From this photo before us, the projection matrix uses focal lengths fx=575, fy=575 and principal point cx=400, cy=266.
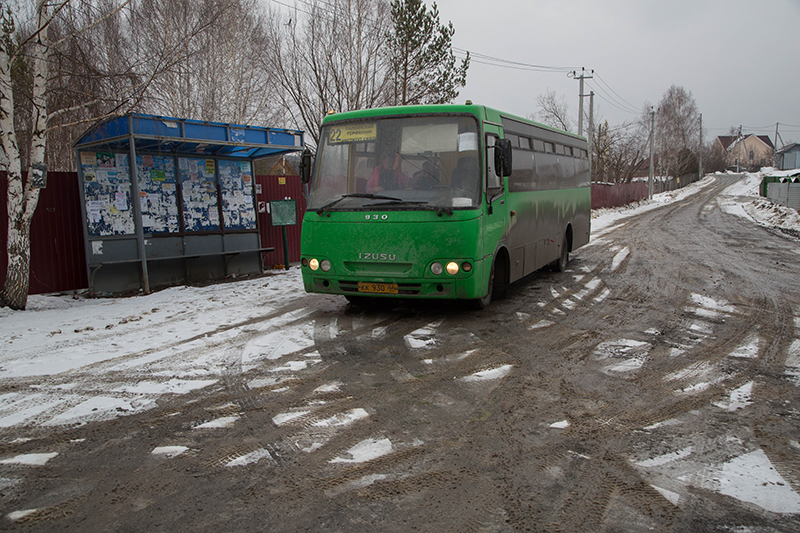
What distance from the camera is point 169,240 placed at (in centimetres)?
1147

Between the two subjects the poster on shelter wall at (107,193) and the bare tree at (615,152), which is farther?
the bare tree at (615,152)

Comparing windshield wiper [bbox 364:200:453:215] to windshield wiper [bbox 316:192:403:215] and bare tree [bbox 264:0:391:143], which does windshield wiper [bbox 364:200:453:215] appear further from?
bare tree [bbox 264:0:391:143]

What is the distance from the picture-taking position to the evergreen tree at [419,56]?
1002 inches

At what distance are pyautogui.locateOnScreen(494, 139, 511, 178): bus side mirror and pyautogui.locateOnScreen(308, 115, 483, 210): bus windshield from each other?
13.6 inches

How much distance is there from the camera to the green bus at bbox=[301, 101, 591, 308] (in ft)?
23.2

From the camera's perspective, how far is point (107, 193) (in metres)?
10.3

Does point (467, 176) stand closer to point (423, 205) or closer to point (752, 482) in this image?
point (423, 205)

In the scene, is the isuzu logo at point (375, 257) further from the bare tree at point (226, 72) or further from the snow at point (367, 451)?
the bare tree at point (226, 72)

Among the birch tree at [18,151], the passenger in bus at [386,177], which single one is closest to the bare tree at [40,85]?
the birch tree at [18,151]

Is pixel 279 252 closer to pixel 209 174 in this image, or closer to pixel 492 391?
pixel 209 174

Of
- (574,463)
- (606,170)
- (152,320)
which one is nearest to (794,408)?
(574,463)

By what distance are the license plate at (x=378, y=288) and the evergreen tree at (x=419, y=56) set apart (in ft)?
63.6

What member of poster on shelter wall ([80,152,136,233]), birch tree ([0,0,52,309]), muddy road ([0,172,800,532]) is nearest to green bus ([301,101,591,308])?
muddy road ([0,172,800,532])

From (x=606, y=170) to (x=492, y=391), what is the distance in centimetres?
5814
